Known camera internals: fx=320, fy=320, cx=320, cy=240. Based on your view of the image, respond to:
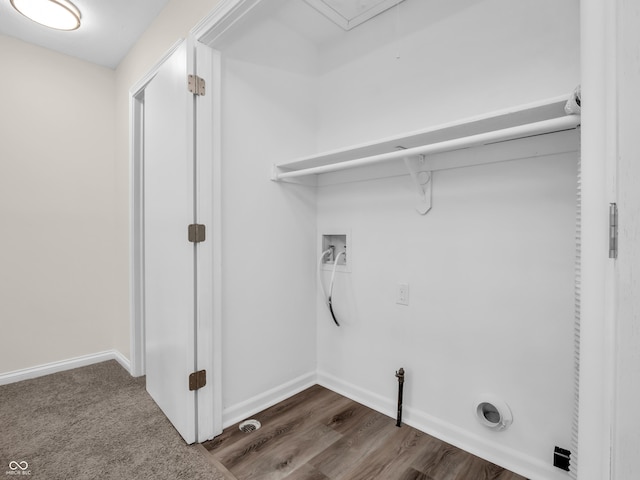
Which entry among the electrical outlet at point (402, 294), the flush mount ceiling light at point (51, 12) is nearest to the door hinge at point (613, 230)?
the electrical outlet at point (402, 294)

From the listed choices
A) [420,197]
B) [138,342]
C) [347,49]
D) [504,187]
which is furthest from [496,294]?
[138,342]

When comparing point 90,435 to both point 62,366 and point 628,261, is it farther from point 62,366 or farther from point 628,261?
point 628,261

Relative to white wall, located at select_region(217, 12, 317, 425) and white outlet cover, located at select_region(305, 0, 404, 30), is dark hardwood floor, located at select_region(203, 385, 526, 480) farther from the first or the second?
white outlet cover, located at select_region(305, 0, 404, 30)

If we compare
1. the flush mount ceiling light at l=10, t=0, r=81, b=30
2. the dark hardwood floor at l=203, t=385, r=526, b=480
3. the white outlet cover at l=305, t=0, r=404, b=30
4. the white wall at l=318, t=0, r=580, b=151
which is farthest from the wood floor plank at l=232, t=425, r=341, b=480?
the flush mount ceiling light at l=10, t=0, r=81, b=30

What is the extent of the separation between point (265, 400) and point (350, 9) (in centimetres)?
232

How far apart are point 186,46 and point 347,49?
0.98 meters

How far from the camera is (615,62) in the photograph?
0.60 metres

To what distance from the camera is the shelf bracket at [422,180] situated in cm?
162

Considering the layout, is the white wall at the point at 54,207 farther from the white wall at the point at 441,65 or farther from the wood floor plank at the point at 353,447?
the wood floor plank at the point at 353,447

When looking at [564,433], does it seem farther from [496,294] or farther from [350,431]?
[350,431]

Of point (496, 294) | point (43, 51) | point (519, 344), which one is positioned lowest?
point (519, 344)

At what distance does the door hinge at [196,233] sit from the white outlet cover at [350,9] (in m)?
1.36

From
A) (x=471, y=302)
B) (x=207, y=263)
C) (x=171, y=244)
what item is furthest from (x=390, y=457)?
(x=171, y=244)

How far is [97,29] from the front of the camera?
2.14 meters
